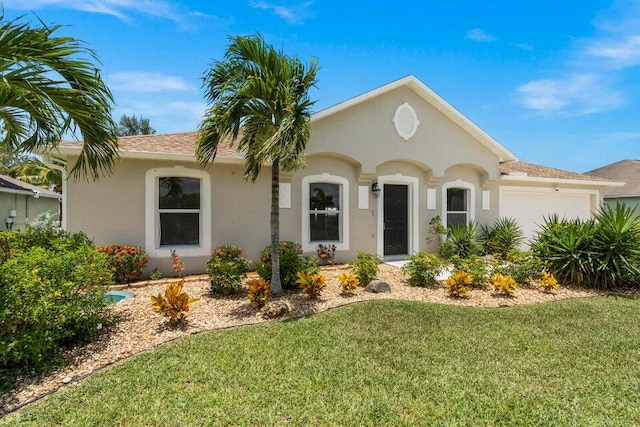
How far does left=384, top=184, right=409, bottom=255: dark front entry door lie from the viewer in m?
11.7

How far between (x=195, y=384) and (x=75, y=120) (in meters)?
4.34

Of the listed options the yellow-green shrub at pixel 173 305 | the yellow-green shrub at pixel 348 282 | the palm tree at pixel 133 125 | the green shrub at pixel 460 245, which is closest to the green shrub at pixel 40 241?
the yellow-green shrub at pixel 173 305

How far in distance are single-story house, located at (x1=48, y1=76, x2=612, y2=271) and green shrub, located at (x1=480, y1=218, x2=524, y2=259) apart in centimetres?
57

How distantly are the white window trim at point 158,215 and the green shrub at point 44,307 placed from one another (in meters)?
3.72

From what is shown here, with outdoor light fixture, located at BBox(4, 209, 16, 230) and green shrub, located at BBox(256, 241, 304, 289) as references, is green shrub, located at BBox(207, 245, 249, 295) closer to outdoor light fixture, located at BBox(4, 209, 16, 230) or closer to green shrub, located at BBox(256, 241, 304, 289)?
green shrub, located at BBox(256, 241, 304, 289)

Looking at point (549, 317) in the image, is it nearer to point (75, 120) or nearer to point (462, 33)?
point (75, 120)

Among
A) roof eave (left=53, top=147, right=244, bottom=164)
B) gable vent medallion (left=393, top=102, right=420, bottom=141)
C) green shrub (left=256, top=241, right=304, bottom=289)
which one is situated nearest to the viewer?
green shrub (left=256, top=241, right=304, bottom=289)

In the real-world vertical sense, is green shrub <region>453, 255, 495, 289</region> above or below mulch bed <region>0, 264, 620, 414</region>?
above

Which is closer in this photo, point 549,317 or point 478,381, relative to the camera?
point 478,381

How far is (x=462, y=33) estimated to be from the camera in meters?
12.1

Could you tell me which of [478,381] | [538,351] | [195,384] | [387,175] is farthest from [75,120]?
[387,175]

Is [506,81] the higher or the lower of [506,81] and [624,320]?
the higher

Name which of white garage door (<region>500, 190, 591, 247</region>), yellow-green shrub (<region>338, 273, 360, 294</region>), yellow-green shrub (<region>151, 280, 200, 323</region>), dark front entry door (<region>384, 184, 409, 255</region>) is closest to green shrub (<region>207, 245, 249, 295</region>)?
yellow-green shrub (<region>151, 280, 200, 323</region>)

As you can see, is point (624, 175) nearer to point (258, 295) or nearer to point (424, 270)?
point (424, 270)
